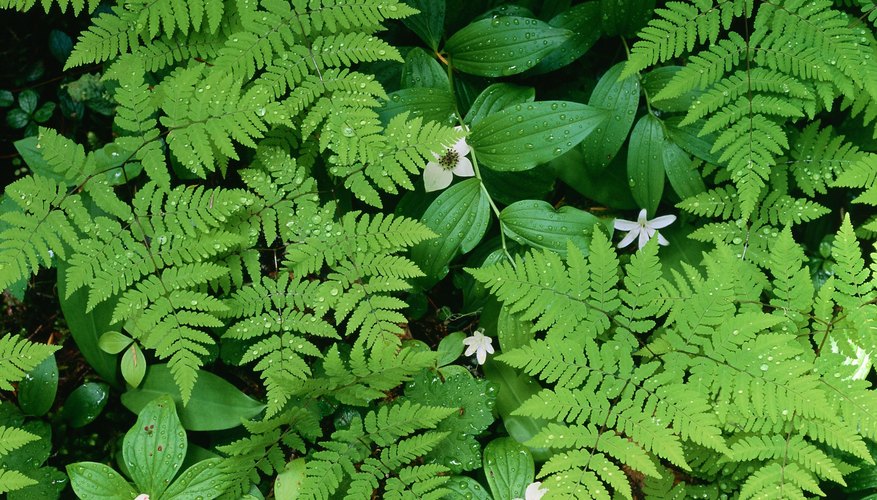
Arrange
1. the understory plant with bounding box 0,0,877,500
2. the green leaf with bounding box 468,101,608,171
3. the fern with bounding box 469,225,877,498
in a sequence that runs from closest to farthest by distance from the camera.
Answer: the fern with bounding box 469,225,877,498, the understory plant with bounding box 0,0,877,500, the green leaf with bounding box 468,101,608,171

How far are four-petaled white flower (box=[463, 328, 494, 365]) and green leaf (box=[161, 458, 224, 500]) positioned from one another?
45.6 inches

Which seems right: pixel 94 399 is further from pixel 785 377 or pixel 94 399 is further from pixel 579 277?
pixel 785 377

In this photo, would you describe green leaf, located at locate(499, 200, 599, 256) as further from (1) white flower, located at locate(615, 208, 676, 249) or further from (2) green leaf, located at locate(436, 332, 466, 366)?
(2) green leaf, located at locate(436, 332, 466, 366)

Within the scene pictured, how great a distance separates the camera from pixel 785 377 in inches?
92.4

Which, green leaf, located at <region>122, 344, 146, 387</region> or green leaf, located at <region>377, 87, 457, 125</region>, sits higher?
green leaf, located at <region>377, 87, 457, 125</region>

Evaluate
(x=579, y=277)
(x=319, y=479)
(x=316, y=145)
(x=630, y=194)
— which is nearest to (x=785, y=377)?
(x=579, y=277)

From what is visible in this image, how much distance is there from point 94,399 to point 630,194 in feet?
8.57

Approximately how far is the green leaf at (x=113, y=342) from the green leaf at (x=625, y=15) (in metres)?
2.50

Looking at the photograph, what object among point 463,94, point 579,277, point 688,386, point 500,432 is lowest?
point 500,432

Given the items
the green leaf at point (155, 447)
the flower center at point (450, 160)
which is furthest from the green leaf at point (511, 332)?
the green leaf at point (155, 447)

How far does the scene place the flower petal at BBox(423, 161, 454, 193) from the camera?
278 cm

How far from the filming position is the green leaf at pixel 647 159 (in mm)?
2812

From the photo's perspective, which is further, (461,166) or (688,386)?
(461,166)

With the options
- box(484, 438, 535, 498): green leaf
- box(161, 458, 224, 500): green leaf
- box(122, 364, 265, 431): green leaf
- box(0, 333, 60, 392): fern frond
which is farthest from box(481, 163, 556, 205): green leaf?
box(0, 333, 60, 392): fern frond
